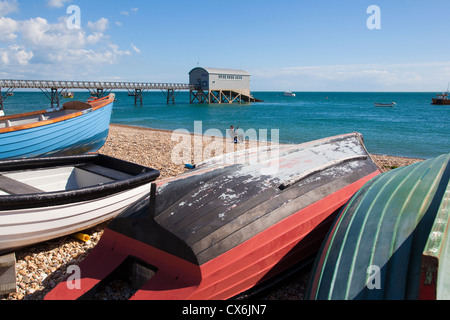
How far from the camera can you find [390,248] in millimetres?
2807

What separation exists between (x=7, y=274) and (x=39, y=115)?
8245 mm

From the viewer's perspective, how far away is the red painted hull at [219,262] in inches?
132

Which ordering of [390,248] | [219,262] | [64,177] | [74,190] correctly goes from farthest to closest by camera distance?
[64,177] → [74,190] → [219,262] → [390,248]

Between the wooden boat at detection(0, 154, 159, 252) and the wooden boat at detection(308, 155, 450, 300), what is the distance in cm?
345

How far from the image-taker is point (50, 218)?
469 cm

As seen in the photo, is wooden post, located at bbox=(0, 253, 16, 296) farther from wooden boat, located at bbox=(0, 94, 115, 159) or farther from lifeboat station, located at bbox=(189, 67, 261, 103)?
lifeboat station, located at bbox=(189, 67, 261, 103)

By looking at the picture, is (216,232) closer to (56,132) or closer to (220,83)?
(56,132)

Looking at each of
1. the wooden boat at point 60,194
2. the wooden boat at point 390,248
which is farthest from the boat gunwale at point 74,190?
the wooden boat at point 390,248

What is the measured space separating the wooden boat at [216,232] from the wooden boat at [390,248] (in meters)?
0.68

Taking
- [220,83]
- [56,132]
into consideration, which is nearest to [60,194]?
[56,132]

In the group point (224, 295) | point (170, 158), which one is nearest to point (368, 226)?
point (224, 295)
